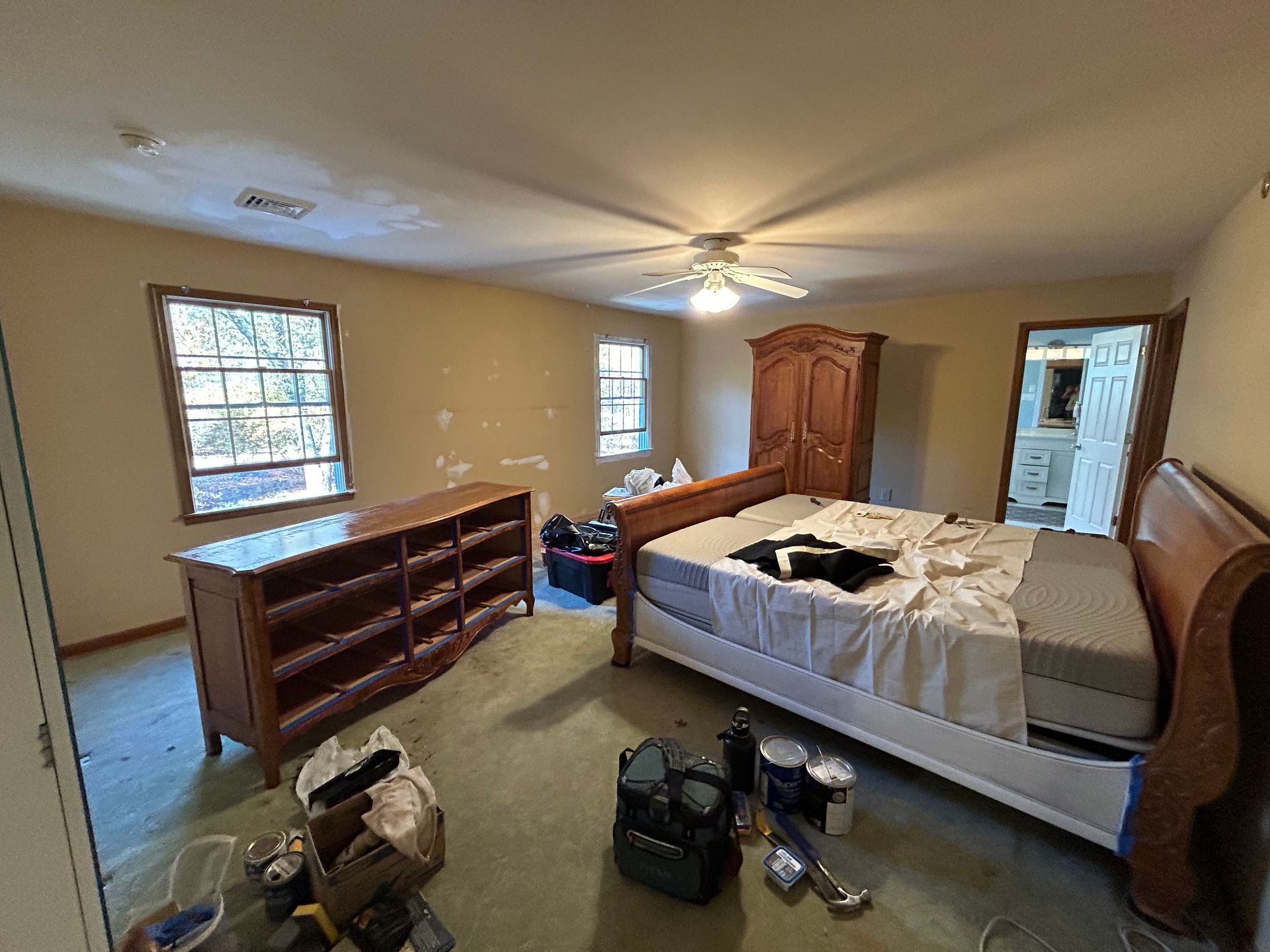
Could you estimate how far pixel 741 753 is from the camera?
1.88m

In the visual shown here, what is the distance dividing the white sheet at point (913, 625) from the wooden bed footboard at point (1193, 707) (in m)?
0.32

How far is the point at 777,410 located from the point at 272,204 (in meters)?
4.10

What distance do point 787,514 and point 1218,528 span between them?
1919 mm

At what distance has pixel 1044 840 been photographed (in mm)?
1715

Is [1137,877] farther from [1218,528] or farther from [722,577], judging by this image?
[722,577]

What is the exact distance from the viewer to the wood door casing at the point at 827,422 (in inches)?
180

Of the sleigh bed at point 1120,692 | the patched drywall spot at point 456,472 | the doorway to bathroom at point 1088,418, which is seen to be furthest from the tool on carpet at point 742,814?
the doorway to bathroom at point 1088,418

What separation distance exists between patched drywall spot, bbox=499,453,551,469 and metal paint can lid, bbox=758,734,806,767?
11.4 ft

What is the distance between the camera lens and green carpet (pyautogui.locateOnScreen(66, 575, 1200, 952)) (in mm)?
1452

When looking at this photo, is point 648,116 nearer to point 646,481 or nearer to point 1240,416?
point 1240,416

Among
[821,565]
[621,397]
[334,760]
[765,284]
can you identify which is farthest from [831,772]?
[621,397]

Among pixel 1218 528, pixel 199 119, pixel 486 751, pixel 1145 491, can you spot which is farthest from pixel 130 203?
pixel 1145 491

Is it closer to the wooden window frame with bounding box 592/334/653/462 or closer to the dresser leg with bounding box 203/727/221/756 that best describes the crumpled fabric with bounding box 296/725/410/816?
the dresser leg with bounding box 203/727/221/756

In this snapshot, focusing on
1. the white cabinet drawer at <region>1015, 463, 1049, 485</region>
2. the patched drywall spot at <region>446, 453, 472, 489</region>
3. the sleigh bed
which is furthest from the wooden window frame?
the white cabinet drawer at <region>1015, 463, 1049, 485</region>
